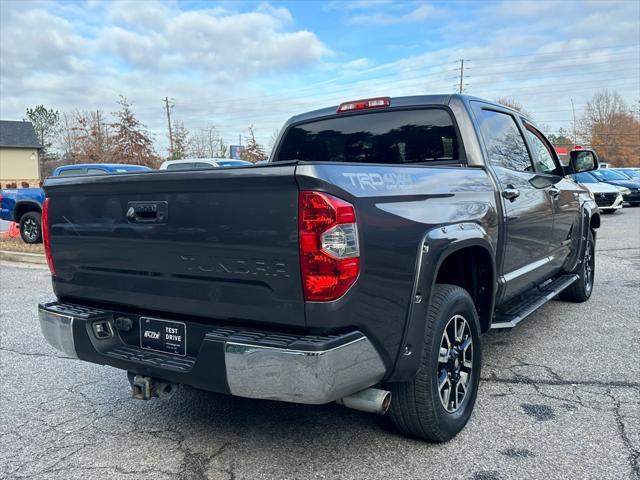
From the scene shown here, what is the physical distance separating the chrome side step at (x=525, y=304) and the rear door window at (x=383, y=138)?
119 centimetres

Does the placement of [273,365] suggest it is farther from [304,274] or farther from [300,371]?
[304,274]

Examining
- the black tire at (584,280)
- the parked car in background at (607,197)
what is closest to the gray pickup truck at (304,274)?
the black tire at (584,280)

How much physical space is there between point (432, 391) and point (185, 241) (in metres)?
1.48

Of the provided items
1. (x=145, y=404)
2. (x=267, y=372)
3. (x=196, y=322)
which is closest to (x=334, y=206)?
(x=267, y=372)

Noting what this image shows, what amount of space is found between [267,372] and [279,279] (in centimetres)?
41

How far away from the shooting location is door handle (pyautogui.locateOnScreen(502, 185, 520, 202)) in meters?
3.87

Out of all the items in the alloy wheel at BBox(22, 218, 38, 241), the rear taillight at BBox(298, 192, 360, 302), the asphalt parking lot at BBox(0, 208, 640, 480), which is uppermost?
the rear taillight at BBox(298, 192, 360, 302)

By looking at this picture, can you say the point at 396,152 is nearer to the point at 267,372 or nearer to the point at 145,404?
the point at 267,372

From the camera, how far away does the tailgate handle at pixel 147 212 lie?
9.21 ft

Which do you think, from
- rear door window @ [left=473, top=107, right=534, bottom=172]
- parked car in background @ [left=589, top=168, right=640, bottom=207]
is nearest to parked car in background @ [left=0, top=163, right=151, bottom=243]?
rear door window @ [left=473, top=107, right=534, bottom=172]

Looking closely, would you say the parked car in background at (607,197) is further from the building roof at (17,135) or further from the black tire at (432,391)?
the building roof at (17,135)

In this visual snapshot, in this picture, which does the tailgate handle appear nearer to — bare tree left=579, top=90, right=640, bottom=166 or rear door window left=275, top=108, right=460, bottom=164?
rear door window left=275, top=108, right=460, bottom=164

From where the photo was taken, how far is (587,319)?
5715mm

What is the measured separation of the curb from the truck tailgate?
28.3 feet
